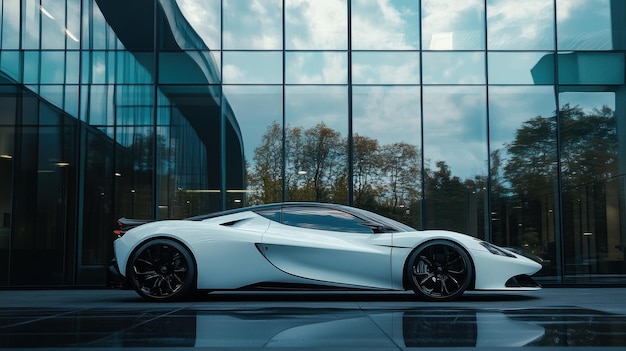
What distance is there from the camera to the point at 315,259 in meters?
7.71

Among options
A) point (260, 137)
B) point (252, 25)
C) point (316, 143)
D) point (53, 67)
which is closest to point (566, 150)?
point (316, 143)

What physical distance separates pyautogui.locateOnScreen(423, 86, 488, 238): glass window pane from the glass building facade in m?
0.03

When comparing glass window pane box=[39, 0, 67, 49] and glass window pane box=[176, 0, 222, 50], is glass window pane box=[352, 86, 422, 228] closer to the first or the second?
glass window pane box=[176, 0, 222, 50]

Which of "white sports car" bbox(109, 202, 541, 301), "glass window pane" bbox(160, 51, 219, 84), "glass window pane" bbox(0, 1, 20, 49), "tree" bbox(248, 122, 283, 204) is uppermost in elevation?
"glass window pane" bbox(0, 1, 20, 49)

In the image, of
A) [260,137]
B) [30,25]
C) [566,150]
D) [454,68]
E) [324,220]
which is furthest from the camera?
[30,25]

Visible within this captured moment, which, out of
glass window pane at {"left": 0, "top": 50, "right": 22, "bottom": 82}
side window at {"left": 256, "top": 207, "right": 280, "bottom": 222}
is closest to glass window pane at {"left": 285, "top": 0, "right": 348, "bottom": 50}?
glass window pane at {"left": 0, "top": 50, "right": 22, "bottom": 82}

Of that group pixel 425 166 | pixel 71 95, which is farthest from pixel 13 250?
pixel 425 166

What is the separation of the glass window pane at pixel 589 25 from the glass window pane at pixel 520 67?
444 millimetres

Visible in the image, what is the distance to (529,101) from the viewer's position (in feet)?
43.9

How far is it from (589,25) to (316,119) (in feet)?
18.7

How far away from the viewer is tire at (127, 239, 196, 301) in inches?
307

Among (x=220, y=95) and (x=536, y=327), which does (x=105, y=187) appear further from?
(x=536, y=327)

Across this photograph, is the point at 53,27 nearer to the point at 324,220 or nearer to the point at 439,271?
the point at 324,220

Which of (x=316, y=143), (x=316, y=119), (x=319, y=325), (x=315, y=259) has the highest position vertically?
(x=316, y=119)
